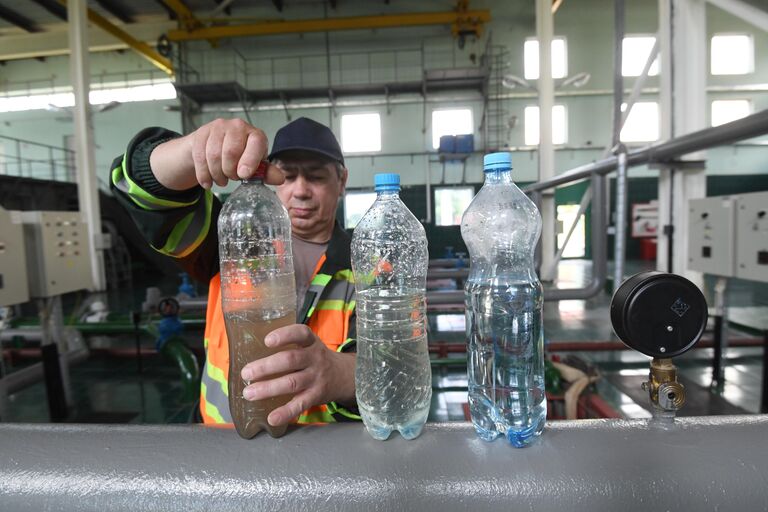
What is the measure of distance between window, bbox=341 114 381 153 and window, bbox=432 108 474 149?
4.96ft

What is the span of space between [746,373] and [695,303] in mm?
3813

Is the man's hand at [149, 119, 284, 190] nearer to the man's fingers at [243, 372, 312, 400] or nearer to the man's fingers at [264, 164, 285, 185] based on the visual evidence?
the man's fingers at [264, 164, 285, 185]

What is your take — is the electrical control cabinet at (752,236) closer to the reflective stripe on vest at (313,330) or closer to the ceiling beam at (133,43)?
the reflective stripe on vest at (313,330)

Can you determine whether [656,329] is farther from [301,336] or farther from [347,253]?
[347,253]

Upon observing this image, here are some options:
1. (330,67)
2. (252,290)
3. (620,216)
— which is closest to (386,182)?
(252,290)

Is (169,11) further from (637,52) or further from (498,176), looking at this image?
(498,176)

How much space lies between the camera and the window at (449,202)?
11070mm

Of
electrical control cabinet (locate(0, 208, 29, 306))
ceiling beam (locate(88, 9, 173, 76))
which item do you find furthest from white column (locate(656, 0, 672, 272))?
ceiling beam (locate(88, 9, 173, 76))

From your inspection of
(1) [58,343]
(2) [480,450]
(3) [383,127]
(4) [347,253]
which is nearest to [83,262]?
(1) [58,343]

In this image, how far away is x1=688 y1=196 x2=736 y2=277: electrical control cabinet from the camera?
2760 mm

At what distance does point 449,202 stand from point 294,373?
35.6 feet

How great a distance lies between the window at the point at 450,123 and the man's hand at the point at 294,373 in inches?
423

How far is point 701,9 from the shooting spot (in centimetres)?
332

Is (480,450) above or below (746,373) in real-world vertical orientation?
above
